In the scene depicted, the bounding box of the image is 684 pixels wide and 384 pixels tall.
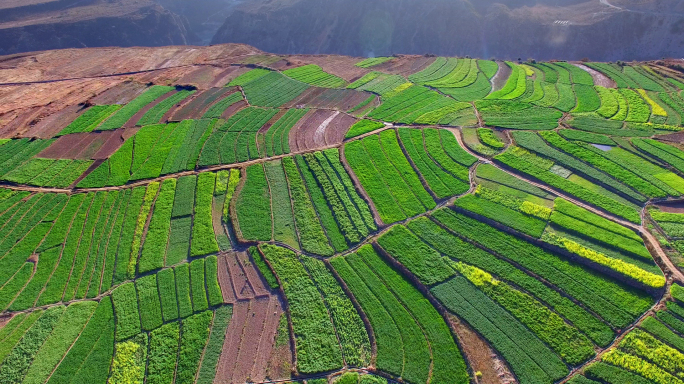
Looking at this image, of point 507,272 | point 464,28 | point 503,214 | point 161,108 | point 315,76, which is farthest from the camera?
point 464,28

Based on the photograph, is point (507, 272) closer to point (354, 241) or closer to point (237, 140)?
point (354, 241)

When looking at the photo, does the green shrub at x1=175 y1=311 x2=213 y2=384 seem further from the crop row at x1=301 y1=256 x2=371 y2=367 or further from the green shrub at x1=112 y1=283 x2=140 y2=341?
the crop row at x1=301 y1=256 x2=371 y2=367

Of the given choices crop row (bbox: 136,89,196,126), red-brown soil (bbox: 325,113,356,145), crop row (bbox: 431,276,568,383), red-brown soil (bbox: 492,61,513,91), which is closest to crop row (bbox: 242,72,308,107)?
crop row (bbox: 136,89,196,126)

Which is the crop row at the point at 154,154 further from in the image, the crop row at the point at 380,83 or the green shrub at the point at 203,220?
the crop row at the point at 380,83

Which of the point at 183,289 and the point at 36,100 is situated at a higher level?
the point at 36,100

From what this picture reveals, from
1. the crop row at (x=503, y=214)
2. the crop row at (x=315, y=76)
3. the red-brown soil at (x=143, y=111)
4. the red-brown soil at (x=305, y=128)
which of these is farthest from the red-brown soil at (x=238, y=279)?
the crop row at (x=315, y=76)

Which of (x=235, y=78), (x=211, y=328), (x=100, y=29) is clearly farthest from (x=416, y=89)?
(x=100, y=29)

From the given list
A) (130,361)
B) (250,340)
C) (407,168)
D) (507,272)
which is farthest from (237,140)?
(507,272)
